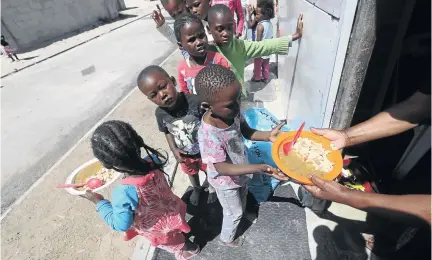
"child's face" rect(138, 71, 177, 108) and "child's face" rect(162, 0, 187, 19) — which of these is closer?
"child's face" rect(138, 71, 177, 108)

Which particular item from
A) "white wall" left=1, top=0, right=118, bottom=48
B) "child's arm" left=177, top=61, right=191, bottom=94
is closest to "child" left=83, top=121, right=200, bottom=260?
Answer: "child's arm" left=177, top=61, right=191, bottom=94

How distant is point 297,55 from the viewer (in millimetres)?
3201

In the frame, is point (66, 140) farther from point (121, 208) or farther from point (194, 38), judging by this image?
point (121, 208)

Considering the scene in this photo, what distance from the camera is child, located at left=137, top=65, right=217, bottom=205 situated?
2197mm

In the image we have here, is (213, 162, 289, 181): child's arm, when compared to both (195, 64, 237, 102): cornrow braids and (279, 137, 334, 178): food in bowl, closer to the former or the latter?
(279, 137, 334, 178): food in bowl

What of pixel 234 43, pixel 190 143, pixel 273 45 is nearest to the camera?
pixel 190 143

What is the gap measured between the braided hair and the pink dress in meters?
0.12

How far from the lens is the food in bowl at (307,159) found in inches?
73.2

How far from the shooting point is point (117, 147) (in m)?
1.66

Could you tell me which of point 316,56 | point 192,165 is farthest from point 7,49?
point 316,56

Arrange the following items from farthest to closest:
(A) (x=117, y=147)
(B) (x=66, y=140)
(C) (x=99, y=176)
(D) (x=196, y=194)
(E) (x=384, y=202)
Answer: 1. (B) (x=66, y=140)
2. (C) (x=99, y=176)
3. (D) (x=196, y=194)
4. (A) (x=117, y=147)
5. (E) (x=384, y=202)

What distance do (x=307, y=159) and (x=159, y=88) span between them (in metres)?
1.33

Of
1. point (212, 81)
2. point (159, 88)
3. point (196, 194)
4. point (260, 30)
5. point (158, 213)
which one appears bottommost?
point (196, 194)

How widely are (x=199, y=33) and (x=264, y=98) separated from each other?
2.90 meters
